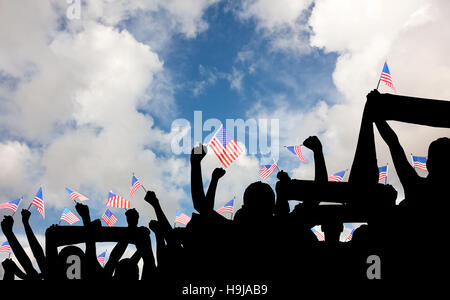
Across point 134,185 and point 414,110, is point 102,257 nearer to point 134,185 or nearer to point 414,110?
point 134,185

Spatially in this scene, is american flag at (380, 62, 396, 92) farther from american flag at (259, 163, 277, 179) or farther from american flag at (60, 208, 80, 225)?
american flag at (60, 208, 80, 225)

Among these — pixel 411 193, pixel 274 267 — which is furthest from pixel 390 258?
pixel 274 267

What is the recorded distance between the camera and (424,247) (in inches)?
64.7

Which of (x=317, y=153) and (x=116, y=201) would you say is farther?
(x=116, y=201)

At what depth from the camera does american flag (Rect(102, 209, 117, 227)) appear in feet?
38.0

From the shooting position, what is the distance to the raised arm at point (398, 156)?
2080mm

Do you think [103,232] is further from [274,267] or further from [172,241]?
[274,267]

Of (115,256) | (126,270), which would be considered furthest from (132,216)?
(126,270)

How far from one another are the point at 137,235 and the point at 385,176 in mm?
9762

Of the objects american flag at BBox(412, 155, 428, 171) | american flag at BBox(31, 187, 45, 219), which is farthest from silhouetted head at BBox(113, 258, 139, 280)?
american flag at BBox(412, 155, 428, 171)

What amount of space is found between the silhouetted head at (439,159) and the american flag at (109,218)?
11320 mm

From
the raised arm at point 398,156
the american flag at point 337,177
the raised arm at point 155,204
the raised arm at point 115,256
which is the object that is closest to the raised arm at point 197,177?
the raised arm at point 155,204

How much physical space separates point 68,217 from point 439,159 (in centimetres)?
1137

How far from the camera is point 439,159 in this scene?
208cm
